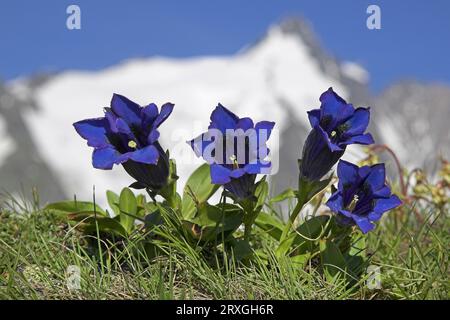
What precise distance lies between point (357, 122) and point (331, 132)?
0.10m

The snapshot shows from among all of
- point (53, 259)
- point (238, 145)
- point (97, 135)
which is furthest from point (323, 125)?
point (53, 259)

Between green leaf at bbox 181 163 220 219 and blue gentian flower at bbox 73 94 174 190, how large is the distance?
28 centimetres

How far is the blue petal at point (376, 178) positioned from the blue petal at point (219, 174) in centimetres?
57

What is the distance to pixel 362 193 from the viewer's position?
2.55 metres

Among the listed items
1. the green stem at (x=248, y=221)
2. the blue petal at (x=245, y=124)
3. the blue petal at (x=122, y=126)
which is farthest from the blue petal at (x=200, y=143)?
the green stem at (x=248, y=221)

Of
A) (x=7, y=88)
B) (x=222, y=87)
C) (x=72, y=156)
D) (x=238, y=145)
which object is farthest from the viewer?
(x=222, y=87)

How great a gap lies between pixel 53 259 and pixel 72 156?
550 ft

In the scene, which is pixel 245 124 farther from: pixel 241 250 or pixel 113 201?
pixel 113 201

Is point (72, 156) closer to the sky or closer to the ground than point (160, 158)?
closer to the ground

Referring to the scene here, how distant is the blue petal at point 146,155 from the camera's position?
2303 millimetres

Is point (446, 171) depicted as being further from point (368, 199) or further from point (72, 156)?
point (72, 156)

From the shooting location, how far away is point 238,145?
95.5 inches

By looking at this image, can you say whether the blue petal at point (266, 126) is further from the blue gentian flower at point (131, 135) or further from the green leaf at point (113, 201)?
the green leaf at point (113, 201)

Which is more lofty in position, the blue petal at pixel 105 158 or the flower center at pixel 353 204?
the blue petal at pixel 105 158
